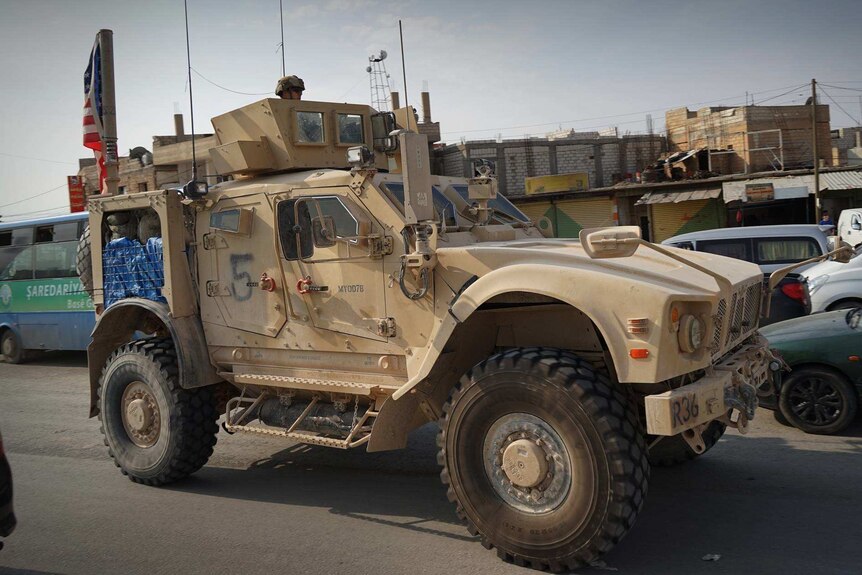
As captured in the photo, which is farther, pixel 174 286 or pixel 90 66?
pixel 90 66

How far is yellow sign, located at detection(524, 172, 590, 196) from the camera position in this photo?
29.4 metres

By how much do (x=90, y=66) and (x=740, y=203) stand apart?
66.7 ft

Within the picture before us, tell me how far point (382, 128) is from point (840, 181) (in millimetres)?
20322

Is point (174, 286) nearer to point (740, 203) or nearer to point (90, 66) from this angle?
point (90, 66)

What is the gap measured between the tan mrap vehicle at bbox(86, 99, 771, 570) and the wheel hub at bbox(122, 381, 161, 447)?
0.02 meters

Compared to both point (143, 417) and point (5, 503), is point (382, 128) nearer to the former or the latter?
point (143, 417)

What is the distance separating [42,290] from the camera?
51.2ft

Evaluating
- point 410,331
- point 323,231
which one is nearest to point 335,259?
point 323,231

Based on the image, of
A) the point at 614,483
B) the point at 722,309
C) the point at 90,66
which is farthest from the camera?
the point at 90,66

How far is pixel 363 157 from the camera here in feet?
18.3

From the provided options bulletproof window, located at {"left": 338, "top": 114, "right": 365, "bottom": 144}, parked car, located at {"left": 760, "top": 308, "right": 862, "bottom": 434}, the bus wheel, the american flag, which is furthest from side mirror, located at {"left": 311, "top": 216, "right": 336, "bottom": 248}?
the bus wheel

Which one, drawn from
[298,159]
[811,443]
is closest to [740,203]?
[811,443]

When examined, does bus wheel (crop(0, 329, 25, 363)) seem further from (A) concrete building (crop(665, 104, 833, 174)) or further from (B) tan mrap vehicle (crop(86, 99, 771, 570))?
(A) concrete building (crop(665, 104, 833, 174))

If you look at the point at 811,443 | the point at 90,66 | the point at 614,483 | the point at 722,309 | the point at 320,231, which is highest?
the point at 90,66
